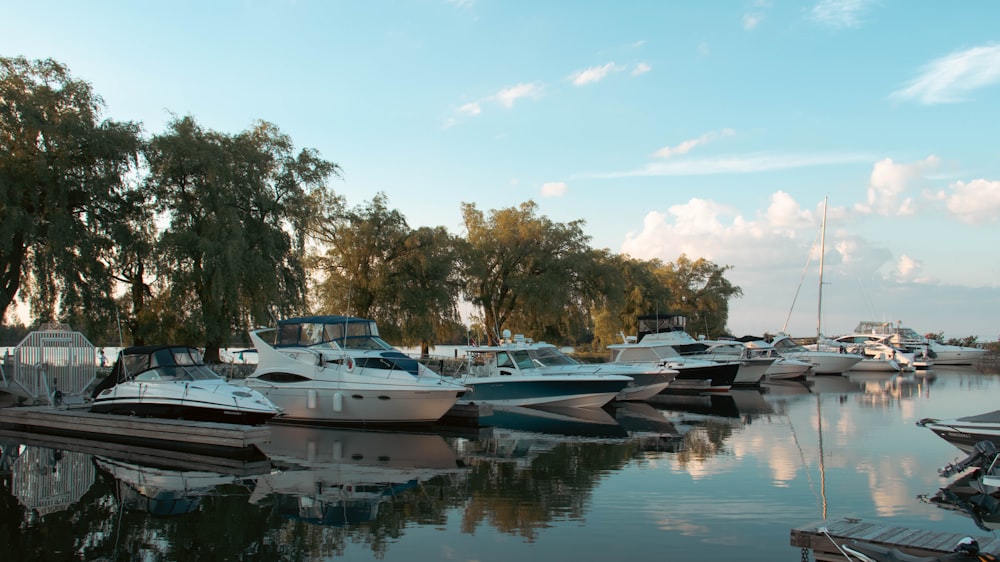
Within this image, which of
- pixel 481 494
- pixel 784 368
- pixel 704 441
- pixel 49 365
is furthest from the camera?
pixel 784 368

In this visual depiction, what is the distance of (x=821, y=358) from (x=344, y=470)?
118 ft

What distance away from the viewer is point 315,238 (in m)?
36.7

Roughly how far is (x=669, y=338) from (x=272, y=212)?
18174 mm

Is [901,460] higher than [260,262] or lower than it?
lower

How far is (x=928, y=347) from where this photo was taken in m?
56.1

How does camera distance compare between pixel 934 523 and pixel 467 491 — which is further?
pixel 467 491

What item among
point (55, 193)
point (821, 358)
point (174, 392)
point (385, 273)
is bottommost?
point (821, 358)

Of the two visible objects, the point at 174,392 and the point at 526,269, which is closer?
the point at 174,392

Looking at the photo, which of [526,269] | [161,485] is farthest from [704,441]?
[526,269]

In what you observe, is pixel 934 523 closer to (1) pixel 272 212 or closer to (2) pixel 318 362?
(2) pixel 318 362

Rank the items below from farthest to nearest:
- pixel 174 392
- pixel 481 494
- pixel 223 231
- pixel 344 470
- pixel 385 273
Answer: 1. pixel 385 273
2. pixel 223 231
3. pixel 174 392
4. pixel 344 470
5. pixel 481 494

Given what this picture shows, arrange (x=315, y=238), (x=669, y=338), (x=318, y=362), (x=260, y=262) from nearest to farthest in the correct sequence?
(x=318, y=362)
(x=260, y=262)
(x=669, y=338)
(x=315, y=238)

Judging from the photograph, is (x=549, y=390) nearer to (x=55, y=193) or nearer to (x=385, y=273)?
(x=385, y=273)

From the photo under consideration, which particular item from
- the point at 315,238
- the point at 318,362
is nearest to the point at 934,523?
the point at 318,362
